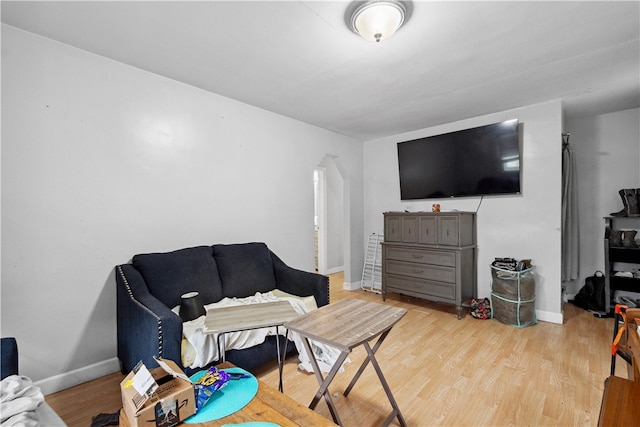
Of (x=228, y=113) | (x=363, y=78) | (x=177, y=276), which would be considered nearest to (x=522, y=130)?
(x=363, y=78)

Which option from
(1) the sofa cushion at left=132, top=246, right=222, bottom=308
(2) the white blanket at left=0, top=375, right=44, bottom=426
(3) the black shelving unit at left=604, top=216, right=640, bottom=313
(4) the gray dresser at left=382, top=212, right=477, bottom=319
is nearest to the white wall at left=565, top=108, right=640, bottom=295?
(3) the black shelving unit at left=604, top=216, right=640, bottom=313

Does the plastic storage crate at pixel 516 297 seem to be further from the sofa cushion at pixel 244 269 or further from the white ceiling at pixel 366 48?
the sofa cushion at pixel 244 269

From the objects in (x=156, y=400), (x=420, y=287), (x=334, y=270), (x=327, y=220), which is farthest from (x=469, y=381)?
(x=327, y=220)

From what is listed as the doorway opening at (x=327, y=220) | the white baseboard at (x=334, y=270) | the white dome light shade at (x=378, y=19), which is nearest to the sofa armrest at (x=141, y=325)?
A: the white dome light shade at (x=378, y=19)

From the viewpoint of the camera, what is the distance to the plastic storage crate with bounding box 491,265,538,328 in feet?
9.95

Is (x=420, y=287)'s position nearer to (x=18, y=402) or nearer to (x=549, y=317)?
(x=549, y=317)

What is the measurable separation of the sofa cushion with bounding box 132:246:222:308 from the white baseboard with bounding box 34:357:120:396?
0.65 m

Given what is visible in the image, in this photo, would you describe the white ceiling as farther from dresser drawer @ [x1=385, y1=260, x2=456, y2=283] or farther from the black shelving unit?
dresser drawer @ [x1=385, y1=260, x2=456, y2=283]

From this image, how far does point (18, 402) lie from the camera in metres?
1.12

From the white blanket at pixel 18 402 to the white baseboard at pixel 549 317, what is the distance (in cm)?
418

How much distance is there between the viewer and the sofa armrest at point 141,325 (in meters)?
1.62

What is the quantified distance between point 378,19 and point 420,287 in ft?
9.94

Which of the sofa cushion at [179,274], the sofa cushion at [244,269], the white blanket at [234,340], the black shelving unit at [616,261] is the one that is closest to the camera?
the white blanket at [234,340]

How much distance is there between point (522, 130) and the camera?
332 centimetres
